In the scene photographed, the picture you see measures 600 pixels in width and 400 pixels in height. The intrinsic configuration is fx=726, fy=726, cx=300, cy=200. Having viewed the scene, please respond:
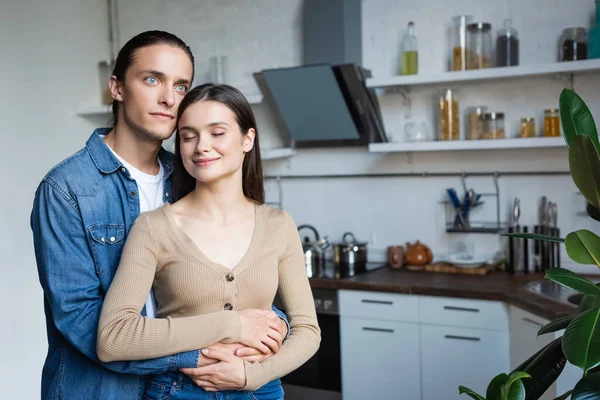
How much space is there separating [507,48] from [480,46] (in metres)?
0.15

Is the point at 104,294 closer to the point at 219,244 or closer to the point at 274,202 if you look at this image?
the point at 219,244

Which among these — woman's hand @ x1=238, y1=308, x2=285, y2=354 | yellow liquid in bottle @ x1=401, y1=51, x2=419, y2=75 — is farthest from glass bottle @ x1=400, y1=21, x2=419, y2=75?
woman's hand @ x1=238, y1=308, x2=285, y2=354

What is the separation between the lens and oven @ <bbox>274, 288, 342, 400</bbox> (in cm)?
372

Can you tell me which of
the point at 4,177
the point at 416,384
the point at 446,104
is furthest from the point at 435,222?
the point at 4,177

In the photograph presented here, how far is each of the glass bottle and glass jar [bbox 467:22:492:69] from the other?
1.00 feet

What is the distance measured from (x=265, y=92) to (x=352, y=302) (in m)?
1.40

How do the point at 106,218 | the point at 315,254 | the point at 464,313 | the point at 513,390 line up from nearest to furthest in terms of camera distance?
the point at 513,390, the point at 106,218, the point at 464,313, the point at 315,254

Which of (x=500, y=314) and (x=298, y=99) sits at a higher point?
(x=298, y=99)

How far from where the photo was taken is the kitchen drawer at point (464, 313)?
3248mm

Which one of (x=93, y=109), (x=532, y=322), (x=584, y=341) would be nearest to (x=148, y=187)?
(x=584, y=341)

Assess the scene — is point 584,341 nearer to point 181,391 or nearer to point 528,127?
point 181,391

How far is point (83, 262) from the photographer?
5.55 feet

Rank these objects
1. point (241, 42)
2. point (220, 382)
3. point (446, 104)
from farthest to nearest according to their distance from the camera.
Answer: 1. point (241, 42)
2. point (446, 104)
3. point (220, 382)

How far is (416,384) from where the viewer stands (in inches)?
138
